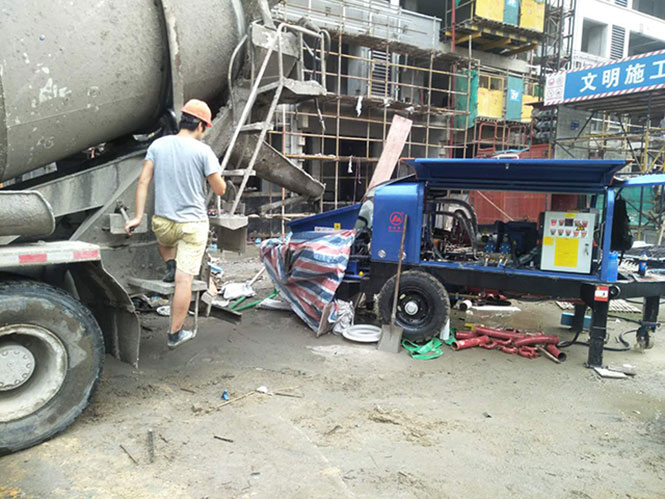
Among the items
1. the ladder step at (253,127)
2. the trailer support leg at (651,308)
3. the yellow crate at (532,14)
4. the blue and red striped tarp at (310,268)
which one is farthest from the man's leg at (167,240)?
the yellow crate at (532,14)

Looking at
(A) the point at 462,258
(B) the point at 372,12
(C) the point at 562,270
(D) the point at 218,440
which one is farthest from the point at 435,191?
(B) the point at 372,12

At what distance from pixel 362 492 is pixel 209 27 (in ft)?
12.5

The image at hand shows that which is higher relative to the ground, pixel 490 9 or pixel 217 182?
pixel 490 9

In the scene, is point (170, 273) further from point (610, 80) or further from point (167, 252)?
point (610, 80)

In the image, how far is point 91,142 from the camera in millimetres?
3850

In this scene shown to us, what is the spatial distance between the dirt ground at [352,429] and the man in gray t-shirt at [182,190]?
0.77m

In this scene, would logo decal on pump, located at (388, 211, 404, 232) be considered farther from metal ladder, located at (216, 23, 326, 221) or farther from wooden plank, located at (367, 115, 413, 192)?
wooden plank, located at (367, 115, 413, 192)

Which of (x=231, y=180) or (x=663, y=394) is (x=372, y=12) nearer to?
(x=231, y=180)

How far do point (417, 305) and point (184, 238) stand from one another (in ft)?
10.0

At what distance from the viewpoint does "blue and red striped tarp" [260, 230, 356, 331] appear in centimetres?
599

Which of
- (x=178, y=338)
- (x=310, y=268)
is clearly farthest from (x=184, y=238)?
(x=310, y=268)

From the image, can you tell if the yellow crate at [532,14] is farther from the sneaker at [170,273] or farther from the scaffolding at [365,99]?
the sneaker at [170,273]

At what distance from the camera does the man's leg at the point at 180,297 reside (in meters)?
3.75

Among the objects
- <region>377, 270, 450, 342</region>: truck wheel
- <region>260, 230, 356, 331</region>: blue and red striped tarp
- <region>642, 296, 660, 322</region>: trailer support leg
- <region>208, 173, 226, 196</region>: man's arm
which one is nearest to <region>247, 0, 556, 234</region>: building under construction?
<region>260, 230, 356, 331</region>: blue and red striped tarp
